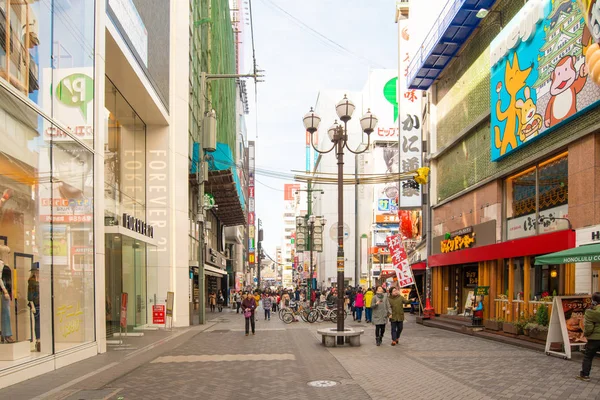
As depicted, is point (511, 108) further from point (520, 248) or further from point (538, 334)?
point (538, 334)

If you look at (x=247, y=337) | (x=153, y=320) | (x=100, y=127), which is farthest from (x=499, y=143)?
(x=153, y=320)

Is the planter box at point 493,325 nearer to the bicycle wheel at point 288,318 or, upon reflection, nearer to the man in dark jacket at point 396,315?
the man in dark jacket at point 396,315

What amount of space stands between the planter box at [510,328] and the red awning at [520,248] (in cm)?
216

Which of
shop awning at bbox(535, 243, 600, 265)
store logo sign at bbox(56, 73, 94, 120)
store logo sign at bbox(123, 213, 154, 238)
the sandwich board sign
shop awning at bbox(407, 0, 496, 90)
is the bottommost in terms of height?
the sandwich board sign

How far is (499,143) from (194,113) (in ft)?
58.2

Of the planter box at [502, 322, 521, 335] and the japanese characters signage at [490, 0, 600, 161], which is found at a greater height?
the japanese characters signage at [490, 0, 600, 161]

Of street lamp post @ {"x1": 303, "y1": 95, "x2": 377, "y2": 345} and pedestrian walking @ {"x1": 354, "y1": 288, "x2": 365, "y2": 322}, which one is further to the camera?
pedestrian walking @ {"x1": 354, "y1": 288, "x2": 365, "y2": 322}

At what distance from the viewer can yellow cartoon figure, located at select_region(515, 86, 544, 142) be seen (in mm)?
16438

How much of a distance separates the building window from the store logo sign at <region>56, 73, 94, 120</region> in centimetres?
1275

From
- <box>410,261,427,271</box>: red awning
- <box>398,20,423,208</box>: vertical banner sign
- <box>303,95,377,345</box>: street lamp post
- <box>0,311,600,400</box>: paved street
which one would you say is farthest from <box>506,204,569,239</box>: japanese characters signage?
<box>410,261,427,271</box>: red awning

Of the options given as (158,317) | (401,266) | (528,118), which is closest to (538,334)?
(528,118)

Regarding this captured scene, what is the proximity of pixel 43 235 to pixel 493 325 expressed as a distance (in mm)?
Result: 13456

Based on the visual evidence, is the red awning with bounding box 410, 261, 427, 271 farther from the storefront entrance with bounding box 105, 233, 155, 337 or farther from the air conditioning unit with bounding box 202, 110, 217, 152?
the storefront entrance with bounding box 105, 233, 155, 337

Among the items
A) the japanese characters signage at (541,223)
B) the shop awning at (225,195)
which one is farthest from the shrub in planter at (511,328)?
the shop awning at (225,195)
